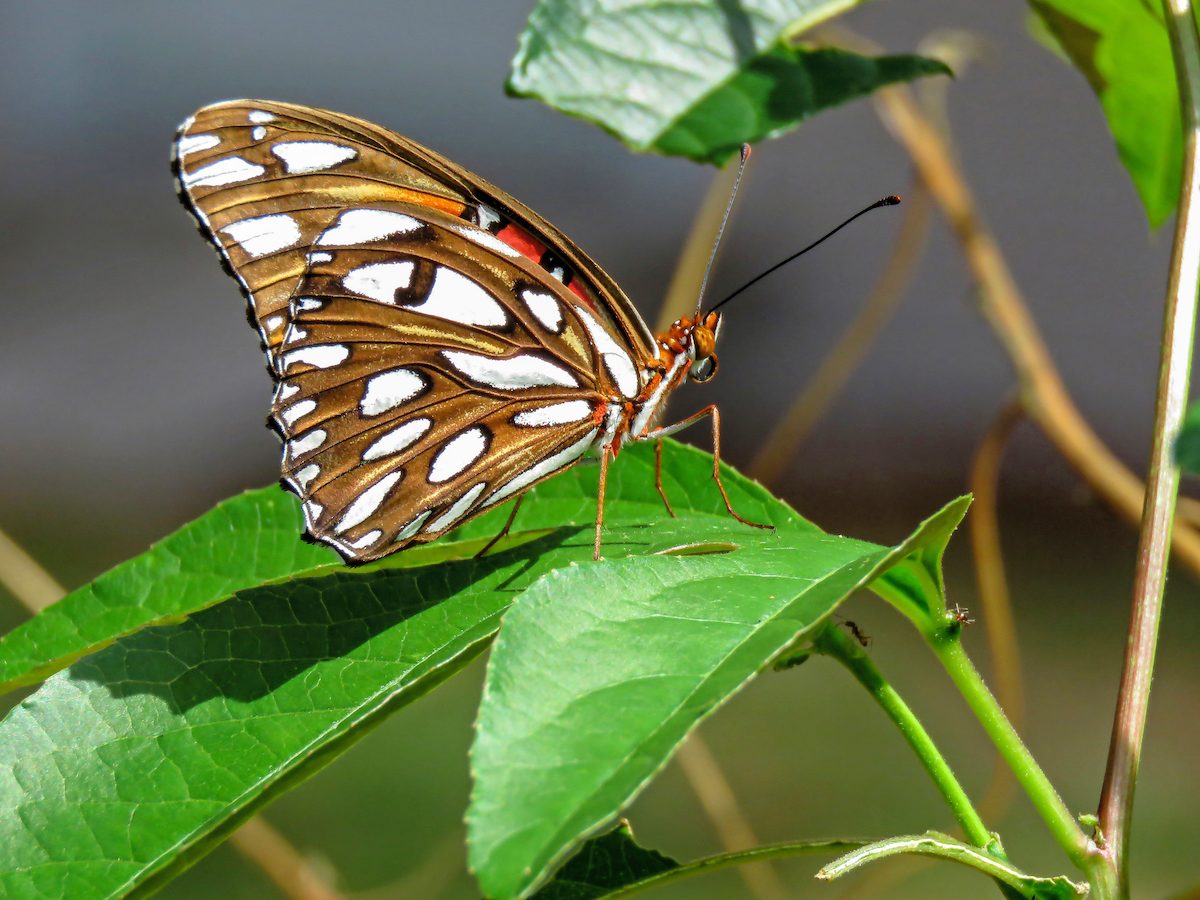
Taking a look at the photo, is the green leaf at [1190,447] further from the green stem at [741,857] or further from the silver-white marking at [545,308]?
the silver-white marking at [545,308]

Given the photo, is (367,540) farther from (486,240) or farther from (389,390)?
(486,240)

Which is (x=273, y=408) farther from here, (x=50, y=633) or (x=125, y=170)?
(x=125, y=170)

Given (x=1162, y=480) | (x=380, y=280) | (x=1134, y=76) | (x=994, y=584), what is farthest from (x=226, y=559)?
(x=994, y=584)

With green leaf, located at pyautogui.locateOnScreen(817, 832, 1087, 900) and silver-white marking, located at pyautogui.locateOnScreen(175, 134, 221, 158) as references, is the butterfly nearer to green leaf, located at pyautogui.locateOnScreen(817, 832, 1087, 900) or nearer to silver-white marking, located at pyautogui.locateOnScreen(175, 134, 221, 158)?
silver-white marking, located at pyautogui.locateOnScreen(175, 134, 221, 158)

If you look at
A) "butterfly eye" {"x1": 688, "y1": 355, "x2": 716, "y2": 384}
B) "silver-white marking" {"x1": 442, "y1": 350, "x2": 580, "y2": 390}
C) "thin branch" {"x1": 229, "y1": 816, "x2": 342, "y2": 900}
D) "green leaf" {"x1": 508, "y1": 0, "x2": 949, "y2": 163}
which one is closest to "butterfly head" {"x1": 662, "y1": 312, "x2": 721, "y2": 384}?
"butterfly eye" {"x1": 688, "y1": 355, "x2": 716, "y2": 384}

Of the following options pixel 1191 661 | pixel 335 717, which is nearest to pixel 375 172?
pixel 335 717
